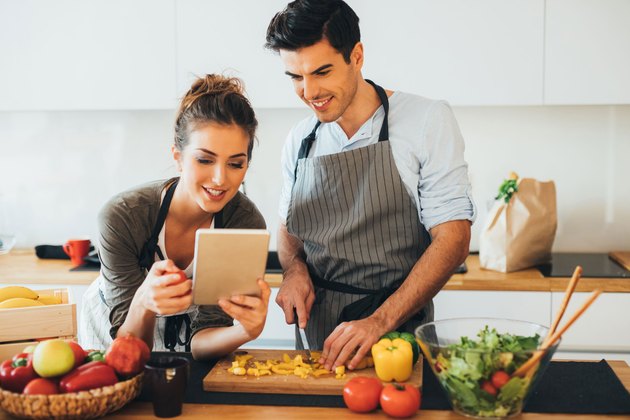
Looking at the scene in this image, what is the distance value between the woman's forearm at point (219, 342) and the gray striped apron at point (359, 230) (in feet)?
1.39

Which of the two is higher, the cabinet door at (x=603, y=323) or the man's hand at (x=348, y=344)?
the man's hand at (x=348, y=344)

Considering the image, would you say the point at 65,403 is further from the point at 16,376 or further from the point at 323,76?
the point at 323,76

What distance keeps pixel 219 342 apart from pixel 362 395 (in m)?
0.46

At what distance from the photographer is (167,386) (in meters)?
1.51

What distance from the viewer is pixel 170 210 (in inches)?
82.1

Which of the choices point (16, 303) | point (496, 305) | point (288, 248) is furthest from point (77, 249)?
point (496, 305)

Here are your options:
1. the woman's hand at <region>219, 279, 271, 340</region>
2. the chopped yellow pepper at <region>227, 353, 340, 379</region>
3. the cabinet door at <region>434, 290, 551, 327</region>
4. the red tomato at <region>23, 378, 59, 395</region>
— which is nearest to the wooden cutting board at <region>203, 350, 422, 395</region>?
the chopped yellow pepper at <region>227, 353, 340, 379</region>

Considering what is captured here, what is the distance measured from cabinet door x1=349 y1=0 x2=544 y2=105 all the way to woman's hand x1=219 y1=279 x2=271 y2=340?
1572mm

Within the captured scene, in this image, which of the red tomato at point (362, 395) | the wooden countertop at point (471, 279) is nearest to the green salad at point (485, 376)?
the red tomato at point (362, 395)

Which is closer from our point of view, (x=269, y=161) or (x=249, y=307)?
(x=249, y=307)

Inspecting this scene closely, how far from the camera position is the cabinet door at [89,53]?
3.21 meters

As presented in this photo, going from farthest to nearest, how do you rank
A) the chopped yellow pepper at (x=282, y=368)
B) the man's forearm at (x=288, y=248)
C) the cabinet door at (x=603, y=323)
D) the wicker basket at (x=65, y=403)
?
the cabinet door at (x=603, y=323), the man's forearm at (x=288, y=248), the chopped yellow pepper at (x=282, y=368), the wicker basket at (x=65, y=403)

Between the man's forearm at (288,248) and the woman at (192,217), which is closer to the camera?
the woman at (192,217)

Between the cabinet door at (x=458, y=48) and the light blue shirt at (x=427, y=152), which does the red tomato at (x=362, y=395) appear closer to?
the light blue shirt at (x=427, y=152)
